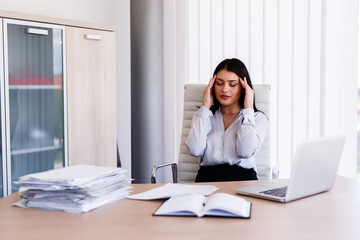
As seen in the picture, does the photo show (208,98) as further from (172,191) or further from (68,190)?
(68,190)

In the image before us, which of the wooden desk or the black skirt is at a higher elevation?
the wooden desk

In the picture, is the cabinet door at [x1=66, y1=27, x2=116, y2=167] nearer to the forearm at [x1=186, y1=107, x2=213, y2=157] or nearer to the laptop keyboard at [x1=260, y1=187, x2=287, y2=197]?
the forearm at [x1=186, y1=107, x2=213, y2=157]

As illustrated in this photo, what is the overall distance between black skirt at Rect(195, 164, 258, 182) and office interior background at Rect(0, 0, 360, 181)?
925 millimetres

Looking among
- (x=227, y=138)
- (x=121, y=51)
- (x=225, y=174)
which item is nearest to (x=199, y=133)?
(x=227, y=138)

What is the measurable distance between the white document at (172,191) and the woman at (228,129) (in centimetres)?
76

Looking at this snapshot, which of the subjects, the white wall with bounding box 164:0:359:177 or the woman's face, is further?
the white wall with bounding box 164:0:359:177

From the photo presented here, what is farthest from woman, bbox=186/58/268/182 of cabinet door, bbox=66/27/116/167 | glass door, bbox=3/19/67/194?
glass door, bbox=3/19/67/194

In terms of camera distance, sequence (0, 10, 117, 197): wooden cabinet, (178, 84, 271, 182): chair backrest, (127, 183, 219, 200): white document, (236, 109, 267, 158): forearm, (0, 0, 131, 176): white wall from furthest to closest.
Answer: (0, 0, 131, 176): white wall < (0, 10, 117, 197): wooden cabinet < (178, 84, 271, 182): chair backrest < (236, 109, 267, 158): forearm < (127, 183, 219, 200): white document

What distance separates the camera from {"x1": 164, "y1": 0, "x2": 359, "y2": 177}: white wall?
10.4ft

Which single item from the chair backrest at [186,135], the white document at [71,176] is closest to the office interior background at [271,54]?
the chair backrest at [186,135]

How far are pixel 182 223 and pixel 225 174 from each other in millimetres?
1281

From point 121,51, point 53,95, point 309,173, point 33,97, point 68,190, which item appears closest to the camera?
point 68,190

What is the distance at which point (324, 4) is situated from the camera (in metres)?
3.22

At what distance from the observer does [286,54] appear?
11.3 feet
